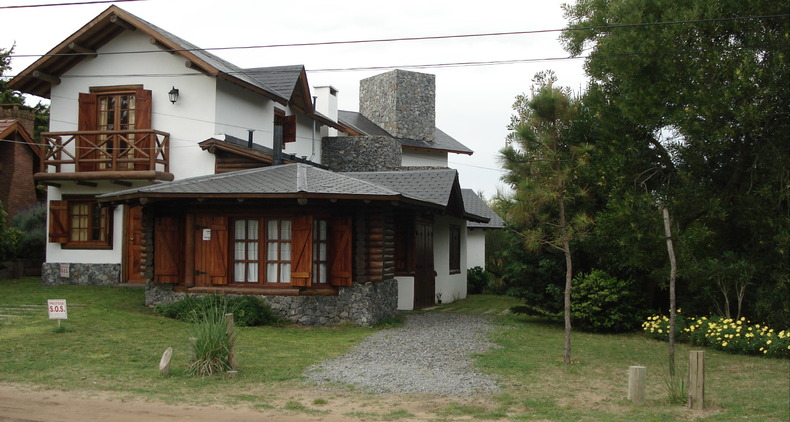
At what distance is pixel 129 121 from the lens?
20.2 m

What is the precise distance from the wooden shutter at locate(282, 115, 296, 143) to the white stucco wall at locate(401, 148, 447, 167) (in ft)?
38.8

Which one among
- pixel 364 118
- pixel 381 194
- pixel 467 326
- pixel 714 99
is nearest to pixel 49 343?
pixel 381 194

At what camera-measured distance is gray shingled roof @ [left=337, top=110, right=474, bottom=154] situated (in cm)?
3475

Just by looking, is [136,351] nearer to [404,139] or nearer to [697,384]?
[697,384]

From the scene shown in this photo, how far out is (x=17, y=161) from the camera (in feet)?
84.9

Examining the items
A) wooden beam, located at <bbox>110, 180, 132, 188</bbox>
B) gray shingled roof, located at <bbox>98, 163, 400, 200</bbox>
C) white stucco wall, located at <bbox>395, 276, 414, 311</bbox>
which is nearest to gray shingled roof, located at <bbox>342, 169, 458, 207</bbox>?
white stucco wall, located at <bbox>395, 276, 414, 311</bbox>

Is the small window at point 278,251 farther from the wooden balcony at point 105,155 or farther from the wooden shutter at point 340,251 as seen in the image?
the wooden balcony at point 105,155

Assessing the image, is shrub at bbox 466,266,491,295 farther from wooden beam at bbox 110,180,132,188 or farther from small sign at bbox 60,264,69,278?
small sign at bbox 60,264,69,278

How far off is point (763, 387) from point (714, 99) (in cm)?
556

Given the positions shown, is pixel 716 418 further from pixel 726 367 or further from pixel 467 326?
pixel 467 326

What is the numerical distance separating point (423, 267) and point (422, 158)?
56.2 feet

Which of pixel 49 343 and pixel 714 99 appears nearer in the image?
pixel 49 343

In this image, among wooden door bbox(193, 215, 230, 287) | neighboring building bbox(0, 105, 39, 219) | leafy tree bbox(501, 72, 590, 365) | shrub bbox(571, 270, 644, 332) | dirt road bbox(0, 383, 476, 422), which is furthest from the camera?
neighboring building bbox(0, 105, 39, 219)

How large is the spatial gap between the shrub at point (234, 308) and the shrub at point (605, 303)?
643 centimetres
